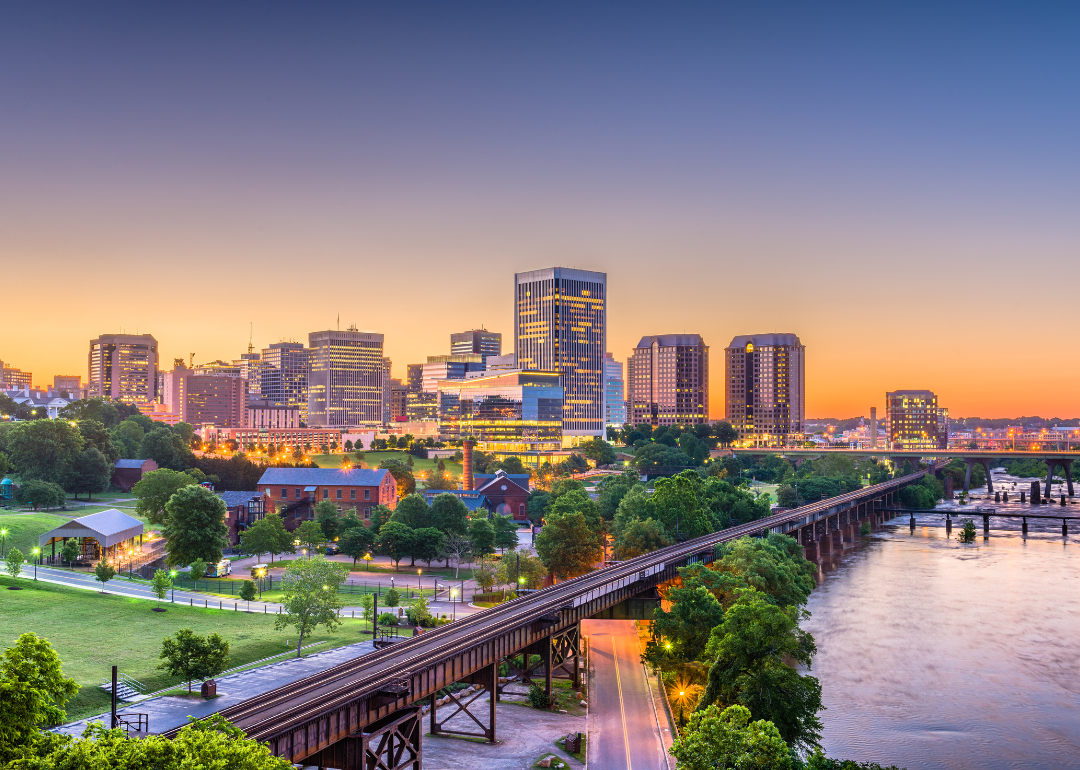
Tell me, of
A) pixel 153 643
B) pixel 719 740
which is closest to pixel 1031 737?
pixel 719 740

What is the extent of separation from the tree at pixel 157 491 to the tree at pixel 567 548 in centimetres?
5169

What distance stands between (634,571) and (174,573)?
43.6m

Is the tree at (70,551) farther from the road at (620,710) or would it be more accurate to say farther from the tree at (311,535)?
the road at (620,710)

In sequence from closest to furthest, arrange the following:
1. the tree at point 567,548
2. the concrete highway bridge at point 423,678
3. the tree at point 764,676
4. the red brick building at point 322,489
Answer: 1. the concrete highway bridge at point 423,678
2. the tree at point 764,676
3. the tree at point 567,548
4. the red brick building at point 322,489

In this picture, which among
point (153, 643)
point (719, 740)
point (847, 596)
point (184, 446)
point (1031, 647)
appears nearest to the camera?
point (719, 740)

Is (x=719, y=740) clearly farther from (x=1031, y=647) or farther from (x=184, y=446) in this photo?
(x=184, y=446)

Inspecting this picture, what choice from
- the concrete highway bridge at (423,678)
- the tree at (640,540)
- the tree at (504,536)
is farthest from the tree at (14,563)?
the tree at (640,540)

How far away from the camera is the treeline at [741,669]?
35.3 m

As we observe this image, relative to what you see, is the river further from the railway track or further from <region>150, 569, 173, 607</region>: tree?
<region>150, 569, 173, 607</region>: tree

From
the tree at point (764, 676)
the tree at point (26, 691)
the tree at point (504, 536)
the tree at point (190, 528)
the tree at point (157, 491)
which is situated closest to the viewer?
the tree at point (26, 691)

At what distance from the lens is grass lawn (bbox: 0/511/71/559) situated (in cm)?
9562

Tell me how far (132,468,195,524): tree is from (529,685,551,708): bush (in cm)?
7328

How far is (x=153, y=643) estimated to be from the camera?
6112 cm

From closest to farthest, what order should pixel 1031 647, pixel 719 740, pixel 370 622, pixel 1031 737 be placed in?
pixel 719 740, pixel 1031 737, pixel 370 622, pixel 1031 647
